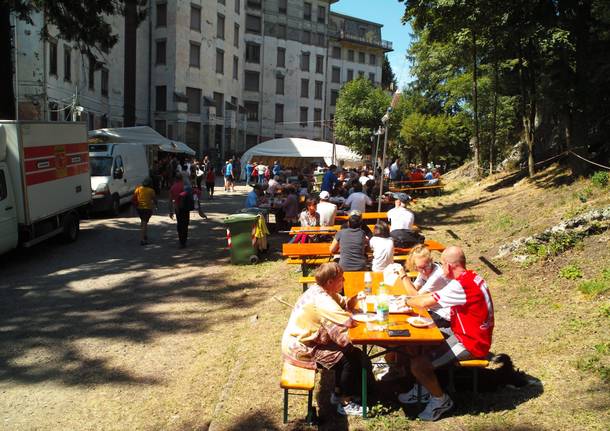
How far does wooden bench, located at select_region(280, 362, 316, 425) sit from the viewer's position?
174 inches

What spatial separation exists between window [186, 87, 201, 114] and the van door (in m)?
32.3

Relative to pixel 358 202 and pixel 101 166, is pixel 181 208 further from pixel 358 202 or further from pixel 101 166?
pixel 101 166

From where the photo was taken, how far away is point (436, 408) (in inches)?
181

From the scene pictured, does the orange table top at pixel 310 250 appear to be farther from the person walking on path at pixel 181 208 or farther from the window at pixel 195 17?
the window at pixel 195 17

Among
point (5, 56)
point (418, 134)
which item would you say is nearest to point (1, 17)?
point (5, 56)

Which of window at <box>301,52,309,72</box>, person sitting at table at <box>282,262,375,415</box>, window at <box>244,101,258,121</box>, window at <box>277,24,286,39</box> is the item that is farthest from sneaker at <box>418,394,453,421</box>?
window at <box>301,52,309,72</box>

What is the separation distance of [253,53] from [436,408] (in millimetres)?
53867

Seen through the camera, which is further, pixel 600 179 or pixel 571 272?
pixel 600 179

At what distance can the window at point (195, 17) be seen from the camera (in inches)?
1665

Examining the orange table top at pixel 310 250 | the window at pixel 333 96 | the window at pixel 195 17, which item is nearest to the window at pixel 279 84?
the window at pixel 333 96

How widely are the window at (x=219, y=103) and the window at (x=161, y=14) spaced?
24.0 ft

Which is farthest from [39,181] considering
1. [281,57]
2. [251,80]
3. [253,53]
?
[281,57]

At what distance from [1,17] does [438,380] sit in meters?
15.5

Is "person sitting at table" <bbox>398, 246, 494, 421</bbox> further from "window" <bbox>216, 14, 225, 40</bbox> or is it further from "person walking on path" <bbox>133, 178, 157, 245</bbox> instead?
"window" <bbox>216, 14, 225, 40</bbox>
